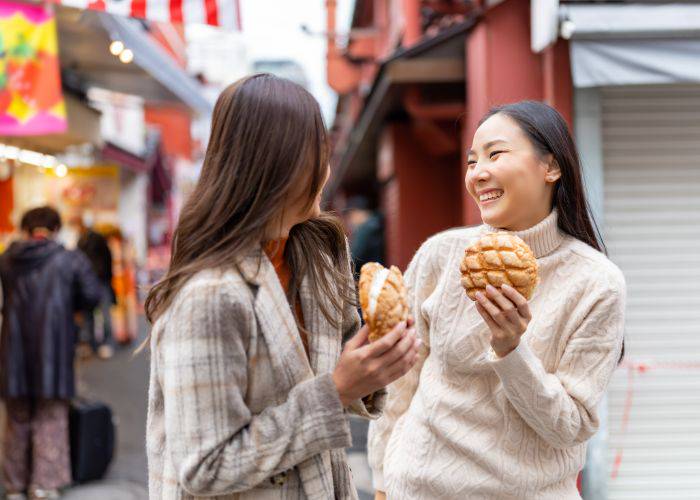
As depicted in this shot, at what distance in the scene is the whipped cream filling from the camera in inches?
76.9

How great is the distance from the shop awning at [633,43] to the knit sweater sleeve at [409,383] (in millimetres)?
3146

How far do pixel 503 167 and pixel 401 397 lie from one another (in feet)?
2.77

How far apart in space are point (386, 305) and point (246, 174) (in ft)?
1.45

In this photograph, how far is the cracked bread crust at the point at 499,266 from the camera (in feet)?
7.32

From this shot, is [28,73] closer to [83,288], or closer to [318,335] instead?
[83,288]

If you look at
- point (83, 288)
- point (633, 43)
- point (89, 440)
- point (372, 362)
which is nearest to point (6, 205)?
point (83, 288)

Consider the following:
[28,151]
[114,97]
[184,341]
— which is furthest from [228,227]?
[114,97]

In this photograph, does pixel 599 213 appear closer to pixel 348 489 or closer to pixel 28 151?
pixel 348 489

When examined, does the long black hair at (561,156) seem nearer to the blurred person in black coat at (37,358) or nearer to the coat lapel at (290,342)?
the coat lapel at (290,342)

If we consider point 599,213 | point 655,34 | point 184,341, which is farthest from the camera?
point 599,213

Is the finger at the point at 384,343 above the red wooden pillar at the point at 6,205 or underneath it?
above

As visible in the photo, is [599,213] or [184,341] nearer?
[184,341]

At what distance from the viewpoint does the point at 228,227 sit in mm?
2035

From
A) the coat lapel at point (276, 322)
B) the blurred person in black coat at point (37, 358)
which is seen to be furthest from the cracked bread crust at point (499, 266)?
the blurred person in black coat at point (37, 358)
